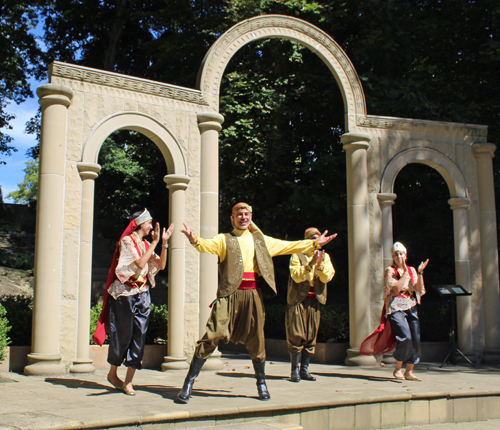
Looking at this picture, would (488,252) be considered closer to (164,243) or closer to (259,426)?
(164,243)

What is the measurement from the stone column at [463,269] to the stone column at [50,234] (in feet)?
23.7

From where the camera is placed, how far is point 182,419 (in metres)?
4.74

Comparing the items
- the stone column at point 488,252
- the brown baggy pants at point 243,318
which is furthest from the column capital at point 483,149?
the brown baggy pants at point 243,318

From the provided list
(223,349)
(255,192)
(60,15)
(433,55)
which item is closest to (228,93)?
(255,192)

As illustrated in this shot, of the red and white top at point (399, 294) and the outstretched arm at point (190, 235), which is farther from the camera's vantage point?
the red and white top at point (399, 294)

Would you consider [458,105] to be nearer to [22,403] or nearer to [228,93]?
[228,93]

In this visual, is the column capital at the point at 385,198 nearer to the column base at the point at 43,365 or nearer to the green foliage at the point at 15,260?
the column base at the point at 43,365

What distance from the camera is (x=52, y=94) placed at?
7.80m

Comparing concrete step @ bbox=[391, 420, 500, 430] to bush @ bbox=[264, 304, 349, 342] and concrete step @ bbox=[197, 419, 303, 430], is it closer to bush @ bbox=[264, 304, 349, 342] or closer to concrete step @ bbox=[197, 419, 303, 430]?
concrete step @ bbox=[197, 419, 303, 430]

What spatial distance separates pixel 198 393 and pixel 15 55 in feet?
60.4

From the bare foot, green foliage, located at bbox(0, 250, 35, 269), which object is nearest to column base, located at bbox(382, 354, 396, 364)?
the bare foot

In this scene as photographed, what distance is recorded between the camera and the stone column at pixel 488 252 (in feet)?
34.5

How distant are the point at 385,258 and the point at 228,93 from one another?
7599 millimetres

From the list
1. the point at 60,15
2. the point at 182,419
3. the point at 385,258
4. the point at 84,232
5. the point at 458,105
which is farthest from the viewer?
the point at 60,15
